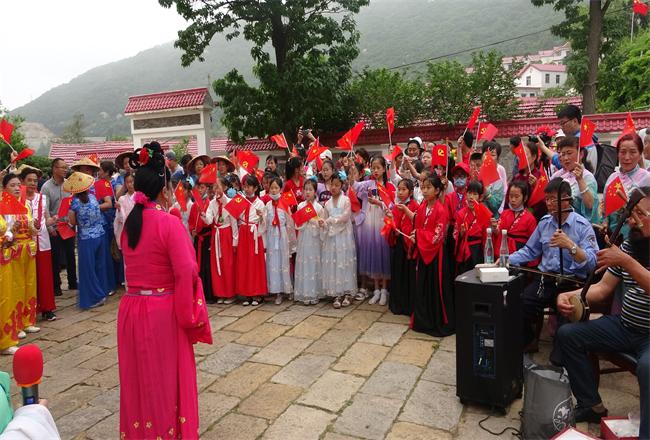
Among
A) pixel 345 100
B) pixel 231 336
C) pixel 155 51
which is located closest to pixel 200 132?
pixel 345 100

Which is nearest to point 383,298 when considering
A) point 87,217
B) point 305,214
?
point 305,214

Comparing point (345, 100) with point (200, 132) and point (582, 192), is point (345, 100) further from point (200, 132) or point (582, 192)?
point (582, 192)

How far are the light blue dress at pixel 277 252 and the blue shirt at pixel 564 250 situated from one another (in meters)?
3.09

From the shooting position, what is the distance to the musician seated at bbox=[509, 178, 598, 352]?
3.88 meters

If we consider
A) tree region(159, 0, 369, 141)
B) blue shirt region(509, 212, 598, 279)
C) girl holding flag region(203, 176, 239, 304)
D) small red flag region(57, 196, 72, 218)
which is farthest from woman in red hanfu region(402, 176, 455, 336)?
tree region(159, 0, 369, 141)

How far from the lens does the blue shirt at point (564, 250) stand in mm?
3955

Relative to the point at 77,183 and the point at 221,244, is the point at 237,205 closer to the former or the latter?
the point at 221,244

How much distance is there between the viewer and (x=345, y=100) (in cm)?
1352

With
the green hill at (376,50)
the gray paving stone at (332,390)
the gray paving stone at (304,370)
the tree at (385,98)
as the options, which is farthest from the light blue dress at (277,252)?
the green hill at (376,50)

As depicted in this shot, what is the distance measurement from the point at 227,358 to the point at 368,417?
1728mm

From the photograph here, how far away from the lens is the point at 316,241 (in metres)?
6.26

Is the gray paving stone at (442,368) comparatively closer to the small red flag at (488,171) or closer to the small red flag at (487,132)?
the small red flag at (488,171)

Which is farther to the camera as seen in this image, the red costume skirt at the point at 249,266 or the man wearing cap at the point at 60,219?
the man wearing cap at the point at 60,219

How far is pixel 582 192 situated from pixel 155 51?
15016cm
